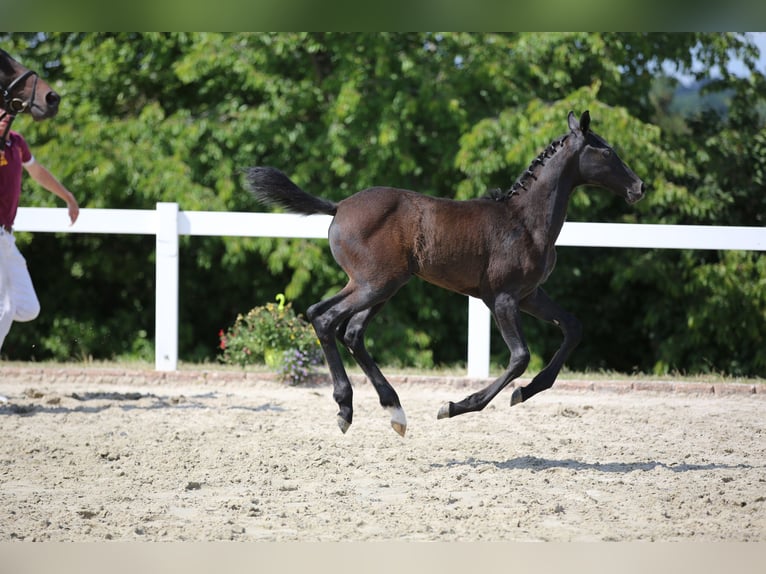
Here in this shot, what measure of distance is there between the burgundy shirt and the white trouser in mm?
120

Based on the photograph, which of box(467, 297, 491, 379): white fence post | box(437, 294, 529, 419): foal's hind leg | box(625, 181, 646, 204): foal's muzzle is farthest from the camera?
box(467, 297, 491, 379): white fence post

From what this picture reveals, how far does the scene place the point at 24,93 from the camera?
4941 millimetres

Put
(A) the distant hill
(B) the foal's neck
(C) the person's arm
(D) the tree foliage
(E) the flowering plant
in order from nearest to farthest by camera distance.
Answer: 1. (B) the foal's neck
2. (C) the person's arm
3. (E) the flowering plant
4. (D) the tree foliage
5. (A) the distant hill

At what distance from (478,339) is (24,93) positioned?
4.78 metres

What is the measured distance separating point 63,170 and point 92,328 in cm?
234

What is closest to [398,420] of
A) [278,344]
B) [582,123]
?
[582,123]

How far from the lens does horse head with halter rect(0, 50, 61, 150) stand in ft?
16.0

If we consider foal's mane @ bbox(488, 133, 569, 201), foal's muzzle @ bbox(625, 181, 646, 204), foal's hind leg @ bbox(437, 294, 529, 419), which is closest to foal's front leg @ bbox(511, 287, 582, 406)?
foal's hind leg @ bbox(437, 294, 529, 419)

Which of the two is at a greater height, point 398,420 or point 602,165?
point 602,165

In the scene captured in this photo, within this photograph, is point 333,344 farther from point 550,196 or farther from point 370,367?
point 550,196

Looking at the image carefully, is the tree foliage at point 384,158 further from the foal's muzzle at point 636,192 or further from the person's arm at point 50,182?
the foal's muzzle at point 636,192

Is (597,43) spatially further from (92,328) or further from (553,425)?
(92,328)

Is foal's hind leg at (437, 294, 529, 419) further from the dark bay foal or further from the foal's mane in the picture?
the foal's mane

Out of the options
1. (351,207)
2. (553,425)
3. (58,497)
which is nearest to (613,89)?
(553,425)
